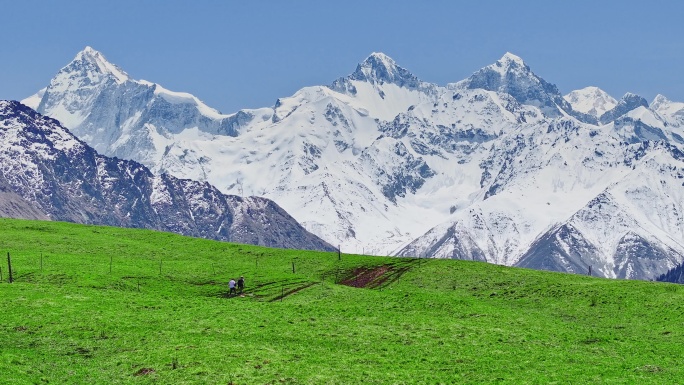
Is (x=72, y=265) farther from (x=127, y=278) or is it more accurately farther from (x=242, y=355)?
(x=242, y=355)

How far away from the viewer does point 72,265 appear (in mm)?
119375

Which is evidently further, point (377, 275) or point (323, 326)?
point (377, 275)

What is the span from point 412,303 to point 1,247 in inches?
2752

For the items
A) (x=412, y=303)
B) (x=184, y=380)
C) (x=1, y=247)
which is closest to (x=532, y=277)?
(x=412, y=303)

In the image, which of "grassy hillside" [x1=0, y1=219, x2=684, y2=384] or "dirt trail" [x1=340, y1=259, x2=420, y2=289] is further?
"dirt trail" [x1=340, y1=259, x2=420, y2=289]

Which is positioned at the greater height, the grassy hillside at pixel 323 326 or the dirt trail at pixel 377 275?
the dirt trail at pixel 377 275

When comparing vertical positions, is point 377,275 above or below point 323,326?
above

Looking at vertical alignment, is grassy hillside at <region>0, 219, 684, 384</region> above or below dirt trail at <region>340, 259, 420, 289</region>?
below

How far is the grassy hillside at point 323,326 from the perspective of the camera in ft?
222

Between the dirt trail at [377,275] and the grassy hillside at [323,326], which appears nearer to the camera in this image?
the grassy hillside at [323,326]

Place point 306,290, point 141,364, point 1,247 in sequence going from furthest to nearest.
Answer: point 1,247
point 306,290
point 141,364

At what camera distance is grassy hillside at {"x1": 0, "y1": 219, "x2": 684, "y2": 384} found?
222ft

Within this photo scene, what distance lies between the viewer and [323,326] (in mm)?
84250

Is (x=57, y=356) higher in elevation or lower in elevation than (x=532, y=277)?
lower
